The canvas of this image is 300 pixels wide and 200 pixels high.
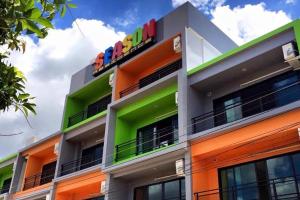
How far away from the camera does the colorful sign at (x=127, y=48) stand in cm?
1445

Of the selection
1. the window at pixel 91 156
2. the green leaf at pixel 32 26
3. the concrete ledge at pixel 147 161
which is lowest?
the green leaf at pixel 32 26

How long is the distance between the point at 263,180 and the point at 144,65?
730 cm

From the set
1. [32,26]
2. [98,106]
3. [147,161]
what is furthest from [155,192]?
[32,26]

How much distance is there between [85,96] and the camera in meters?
17.4

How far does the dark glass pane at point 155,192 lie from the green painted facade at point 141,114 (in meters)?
1.47

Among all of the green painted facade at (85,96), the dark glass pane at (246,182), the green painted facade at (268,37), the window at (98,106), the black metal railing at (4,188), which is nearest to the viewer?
the dark glass pane at (246,182)

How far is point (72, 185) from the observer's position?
14.4m

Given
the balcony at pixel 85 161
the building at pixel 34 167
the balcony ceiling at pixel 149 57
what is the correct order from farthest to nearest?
the building at pixel 34 167 → the balcony at pixel 85 161 → the balcony ceiling at pixel 149 57

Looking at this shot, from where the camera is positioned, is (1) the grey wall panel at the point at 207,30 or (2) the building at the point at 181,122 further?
(1) the grey wall panel at the point at 207,30

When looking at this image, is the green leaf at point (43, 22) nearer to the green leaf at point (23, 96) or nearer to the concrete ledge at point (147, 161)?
the green leaf at point (23, 96)

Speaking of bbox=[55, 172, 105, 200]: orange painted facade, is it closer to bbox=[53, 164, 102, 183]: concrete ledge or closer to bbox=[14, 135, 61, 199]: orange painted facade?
bbox=[53, 164, 102, 183]: concrete ledge

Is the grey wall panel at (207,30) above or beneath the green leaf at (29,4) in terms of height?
above

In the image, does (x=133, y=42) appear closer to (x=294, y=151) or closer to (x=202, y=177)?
(x=202, y=177)

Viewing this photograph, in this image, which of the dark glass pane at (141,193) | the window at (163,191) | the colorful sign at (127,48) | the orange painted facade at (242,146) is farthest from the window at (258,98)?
the colorful sign at (127,48)
